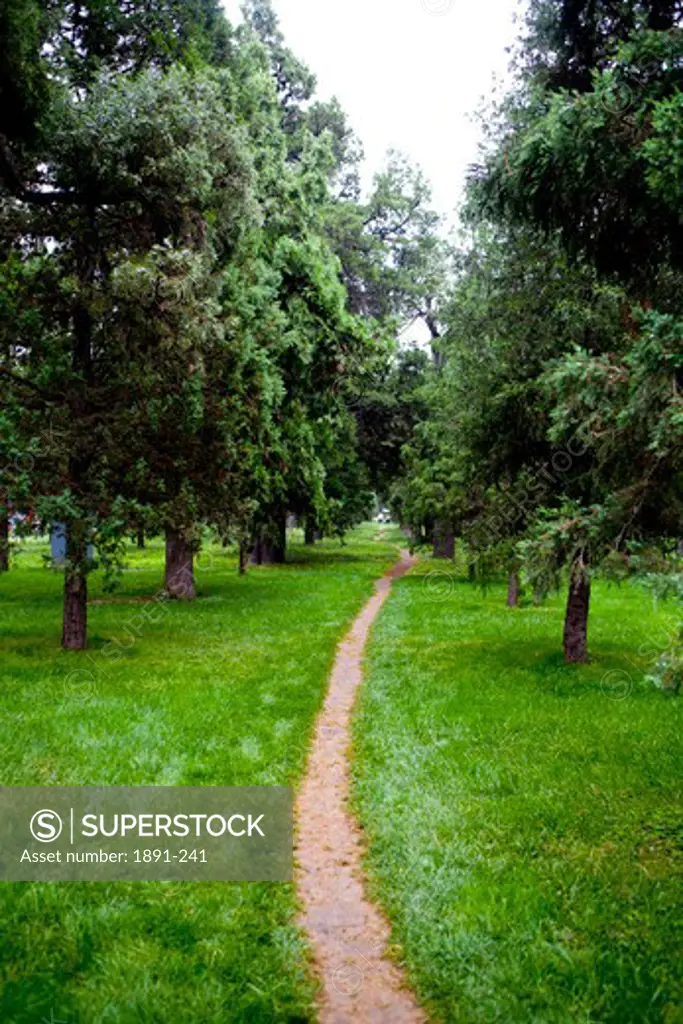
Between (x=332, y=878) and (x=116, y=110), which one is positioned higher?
(x=116, y=110)

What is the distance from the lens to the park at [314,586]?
525 cm

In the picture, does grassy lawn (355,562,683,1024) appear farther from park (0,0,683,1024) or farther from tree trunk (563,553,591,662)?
tree trunk (563,553,591,662)

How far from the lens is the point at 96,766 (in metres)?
7.99

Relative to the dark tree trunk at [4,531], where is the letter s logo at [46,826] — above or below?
below

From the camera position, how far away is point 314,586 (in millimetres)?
25688

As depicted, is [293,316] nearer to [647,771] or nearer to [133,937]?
[647,771]

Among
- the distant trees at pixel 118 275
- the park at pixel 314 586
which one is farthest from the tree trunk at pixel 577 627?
the distant trees at pixel 118 275

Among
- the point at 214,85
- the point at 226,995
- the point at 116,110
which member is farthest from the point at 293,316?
the point at 226,995

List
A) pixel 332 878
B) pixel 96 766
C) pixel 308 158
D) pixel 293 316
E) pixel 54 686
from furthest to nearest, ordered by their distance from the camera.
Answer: pixel 308 158 → pixel 293 316 → pixel 54 686 → pixel 96 766 → pixel 332 878

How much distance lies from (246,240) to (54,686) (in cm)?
1061

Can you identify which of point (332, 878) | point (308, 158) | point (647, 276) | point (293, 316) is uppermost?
point (308, 158)

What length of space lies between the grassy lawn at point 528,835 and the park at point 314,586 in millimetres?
38

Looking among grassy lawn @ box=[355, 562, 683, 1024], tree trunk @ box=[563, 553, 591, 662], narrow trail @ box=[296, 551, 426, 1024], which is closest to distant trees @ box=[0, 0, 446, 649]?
grassy lawn @ box=[355, 562, 683, 1024]

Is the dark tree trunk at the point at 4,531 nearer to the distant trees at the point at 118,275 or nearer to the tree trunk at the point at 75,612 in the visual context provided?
the distant trees at the point at 118,275
